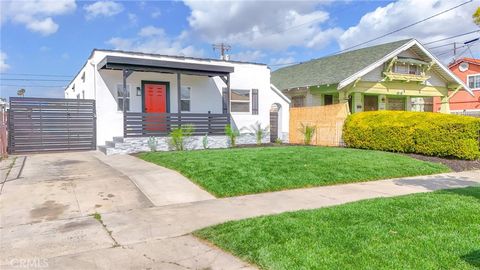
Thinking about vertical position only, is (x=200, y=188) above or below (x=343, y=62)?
below

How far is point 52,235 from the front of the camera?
5.04m

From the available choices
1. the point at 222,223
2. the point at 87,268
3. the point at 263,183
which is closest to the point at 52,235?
the point at 87,268

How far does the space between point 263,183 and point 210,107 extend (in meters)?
9.07

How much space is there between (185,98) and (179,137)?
8.48 ft

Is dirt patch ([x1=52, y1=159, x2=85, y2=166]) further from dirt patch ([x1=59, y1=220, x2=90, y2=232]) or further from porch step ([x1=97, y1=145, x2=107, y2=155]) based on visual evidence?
dirt patch ([x1=59, y1=220, x2=90, y2=232])

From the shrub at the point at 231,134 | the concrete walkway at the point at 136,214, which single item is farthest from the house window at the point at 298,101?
the concrete walkway at the point at 136,214

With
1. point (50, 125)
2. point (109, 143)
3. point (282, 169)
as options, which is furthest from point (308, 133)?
point (50, 125)

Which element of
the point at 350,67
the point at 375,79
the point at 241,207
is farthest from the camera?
the point at 375,79

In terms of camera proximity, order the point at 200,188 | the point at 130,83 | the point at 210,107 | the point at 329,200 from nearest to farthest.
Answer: the point at 329,200
the point at 200,188
the point at 130,83
the point at 210,107

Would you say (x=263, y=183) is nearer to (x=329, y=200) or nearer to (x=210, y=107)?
(x=329, y=200)

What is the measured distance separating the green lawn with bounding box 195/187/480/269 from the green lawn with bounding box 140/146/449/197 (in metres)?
2.38

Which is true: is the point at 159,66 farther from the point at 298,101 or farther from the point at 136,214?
the point at 298,101

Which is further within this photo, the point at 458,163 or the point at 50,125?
the point at 50,125

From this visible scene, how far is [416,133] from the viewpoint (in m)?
13.2
